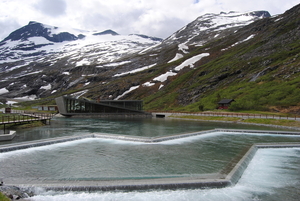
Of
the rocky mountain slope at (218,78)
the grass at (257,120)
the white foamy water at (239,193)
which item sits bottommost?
the white foamy water at (239,193)

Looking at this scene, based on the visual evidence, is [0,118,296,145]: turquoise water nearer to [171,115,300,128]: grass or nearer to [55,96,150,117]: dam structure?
[171,115,300,128]: grass

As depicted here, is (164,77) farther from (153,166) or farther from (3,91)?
(3,91)

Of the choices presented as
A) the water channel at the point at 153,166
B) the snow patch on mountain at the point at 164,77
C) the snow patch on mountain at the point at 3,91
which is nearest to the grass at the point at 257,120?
the water channel at the point at 153,166

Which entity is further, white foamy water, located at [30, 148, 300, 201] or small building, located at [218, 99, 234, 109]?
small building, located at [218, 99, 234, 109]

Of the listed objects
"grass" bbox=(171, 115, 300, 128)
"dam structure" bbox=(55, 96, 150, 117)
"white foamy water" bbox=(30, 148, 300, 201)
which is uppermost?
"dam structure" bbox=(55, 96, 150, 117)

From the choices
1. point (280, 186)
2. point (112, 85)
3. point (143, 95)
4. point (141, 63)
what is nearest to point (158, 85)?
point (143, 95)

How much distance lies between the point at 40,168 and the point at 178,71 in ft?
375

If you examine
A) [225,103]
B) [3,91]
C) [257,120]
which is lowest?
[257,120]

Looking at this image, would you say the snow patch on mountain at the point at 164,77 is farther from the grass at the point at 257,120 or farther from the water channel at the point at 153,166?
the water channel at the point at 153,166

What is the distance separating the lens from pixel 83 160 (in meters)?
20.8

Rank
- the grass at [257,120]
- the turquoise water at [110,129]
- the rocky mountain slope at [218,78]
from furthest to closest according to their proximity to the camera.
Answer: the rocky mountain slope at [218,78], the grass at [257,120], the turquoise water at [110,129]

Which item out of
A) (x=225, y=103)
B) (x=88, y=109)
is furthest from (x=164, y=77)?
(x=88, y=109)

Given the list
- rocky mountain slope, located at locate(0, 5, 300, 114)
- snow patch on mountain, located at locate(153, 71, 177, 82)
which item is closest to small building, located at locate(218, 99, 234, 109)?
rocky mountain slope, located at locate(0, 5, 300, 114)

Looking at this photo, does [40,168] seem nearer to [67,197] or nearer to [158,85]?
[67,197]
